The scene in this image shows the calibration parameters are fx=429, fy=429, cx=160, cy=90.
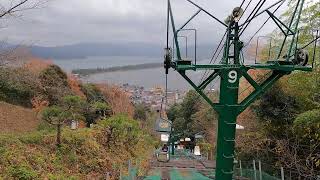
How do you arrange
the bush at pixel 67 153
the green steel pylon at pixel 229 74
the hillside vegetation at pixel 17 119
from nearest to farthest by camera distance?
the green steel pylon at pixel 229 74
the bush at pixel 67 153
the hillside vegetation at pixel 17 119

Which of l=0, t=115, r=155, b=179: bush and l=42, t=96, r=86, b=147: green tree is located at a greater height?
l=42, t=96, r=86, b=147: green tree

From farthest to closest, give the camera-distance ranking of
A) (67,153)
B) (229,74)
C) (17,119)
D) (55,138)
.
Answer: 1. (17,119)
2. (55,138)
3. (67,153)
4. (229,74)

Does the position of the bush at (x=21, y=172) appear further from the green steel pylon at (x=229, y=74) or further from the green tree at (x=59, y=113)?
the green steel pylon at (x=229, y=74)

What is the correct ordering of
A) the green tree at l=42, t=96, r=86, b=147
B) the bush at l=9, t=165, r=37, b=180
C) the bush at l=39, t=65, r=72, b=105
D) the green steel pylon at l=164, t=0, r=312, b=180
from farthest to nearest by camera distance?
A: the bush at l=39, t=65, r=72, b=105, the green tree at l=42, t=96, r=86, b=147, the bush at l=9, t=165, r=37, b=180, the green steel pylon at l=164, t=0, r=312, b=180

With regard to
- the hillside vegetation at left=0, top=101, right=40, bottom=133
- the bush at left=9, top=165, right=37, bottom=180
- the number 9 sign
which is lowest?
the bush at left=9, top=165, right=37, bottom=180

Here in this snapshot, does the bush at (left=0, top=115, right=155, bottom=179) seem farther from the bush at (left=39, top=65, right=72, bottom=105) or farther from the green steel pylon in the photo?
the bush at (left=39, top=65, right=72, bottom=105)

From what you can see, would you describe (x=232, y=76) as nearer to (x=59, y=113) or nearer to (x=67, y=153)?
(x=59, y=113)

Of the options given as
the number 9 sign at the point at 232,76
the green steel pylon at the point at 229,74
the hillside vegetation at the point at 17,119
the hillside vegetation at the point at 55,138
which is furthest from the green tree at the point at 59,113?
the number 9 sign at the point at 232,76

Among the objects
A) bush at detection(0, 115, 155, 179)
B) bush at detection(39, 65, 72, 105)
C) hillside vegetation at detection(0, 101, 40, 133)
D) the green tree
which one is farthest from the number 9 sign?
bush at detection(39, 65, 72, 105)

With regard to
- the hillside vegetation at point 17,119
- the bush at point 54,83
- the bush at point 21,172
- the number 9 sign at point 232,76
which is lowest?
the bush at point 21,172

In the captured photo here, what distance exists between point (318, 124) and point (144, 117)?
45071 millimetres

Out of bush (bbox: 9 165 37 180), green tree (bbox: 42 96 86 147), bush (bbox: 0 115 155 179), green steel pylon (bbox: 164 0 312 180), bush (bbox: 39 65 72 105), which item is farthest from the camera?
bush (bbox: 39 65 72 105)

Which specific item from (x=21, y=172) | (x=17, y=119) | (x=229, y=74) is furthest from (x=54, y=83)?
(x=229, y=74)

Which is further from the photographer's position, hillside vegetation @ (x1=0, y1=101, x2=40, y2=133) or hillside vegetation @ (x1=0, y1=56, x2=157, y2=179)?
hillside vegetation @ (x1=0, y1=101, x2=40, y2=133)
